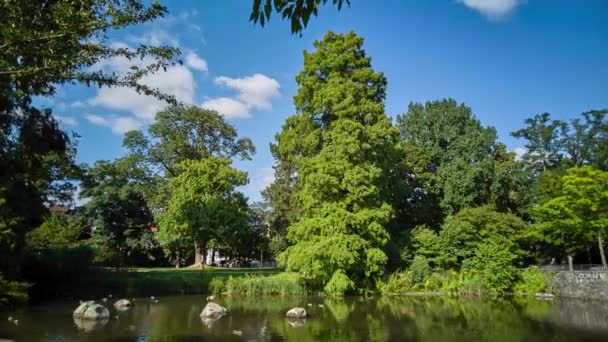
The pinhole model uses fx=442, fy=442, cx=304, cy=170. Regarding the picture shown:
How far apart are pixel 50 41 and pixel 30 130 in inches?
221

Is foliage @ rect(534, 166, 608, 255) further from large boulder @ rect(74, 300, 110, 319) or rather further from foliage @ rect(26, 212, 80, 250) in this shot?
foliage @ rect(26, 212, 80, 250)

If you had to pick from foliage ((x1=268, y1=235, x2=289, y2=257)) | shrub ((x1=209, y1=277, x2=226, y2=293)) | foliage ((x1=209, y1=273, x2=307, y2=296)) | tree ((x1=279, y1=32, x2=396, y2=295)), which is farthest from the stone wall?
foliage ((x1=268, y1=235, x2=289, y2=257))

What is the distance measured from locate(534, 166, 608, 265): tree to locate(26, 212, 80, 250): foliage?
29.8m

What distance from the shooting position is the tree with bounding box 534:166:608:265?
25.4 metres

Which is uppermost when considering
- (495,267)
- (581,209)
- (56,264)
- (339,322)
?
(581,209)

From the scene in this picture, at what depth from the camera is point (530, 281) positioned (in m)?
25.3

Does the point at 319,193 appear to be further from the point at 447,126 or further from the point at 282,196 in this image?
the point at 447,126

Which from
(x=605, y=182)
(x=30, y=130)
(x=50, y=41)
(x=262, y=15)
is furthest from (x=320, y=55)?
(x=262, y=15)

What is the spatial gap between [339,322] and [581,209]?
18278 millimetres

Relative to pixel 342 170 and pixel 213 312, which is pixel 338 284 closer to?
pixel 342 170

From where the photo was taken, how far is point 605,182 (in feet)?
84.6

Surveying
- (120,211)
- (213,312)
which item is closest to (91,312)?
(213,312)

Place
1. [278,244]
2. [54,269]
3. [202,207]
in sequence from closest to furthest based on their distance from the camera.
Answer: [54,269]
[202,207]
[278,244]

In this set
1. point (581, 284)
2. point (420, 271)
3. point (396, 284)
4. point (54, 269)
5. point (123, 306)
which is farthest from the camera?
point (420, 271)
